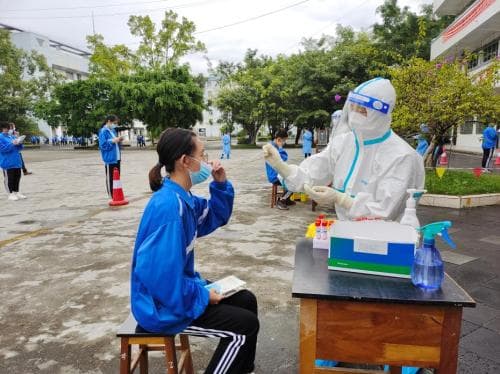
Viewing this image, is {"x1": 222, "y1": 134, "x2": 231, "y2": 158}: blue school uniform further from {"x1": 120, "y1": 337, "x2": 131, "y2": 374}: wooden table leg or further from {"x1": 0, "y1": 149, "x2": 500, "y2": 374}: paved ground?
{"x1": 120, "y1": 337, "x2": 131, "y2": 374}: wooden table leg

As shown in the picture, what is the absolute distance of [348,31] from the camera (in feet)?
97.0

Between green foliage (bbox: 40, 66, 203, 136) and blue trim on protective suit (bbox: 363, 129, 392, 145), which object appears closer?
blue trim on protective suit (bbox: 363, 129, 392, 145)

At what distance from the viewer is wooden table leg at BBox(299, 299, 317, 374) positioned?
170 cm

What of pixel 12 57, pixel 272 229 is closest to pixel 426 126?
pixel 272 229

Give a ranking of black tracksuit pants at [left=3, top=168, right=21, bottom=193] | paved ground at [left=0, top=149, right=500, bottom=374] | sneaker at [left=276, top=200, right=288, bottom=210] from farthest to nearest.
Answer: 1. black tracksuit pants at [left=3, top=168, right=21, bottom=193]
2. sneaker at [left=276, top=200, right=288, bottom=210]
3. paved ground at [left=0, top=149, right=500, bottom=374]

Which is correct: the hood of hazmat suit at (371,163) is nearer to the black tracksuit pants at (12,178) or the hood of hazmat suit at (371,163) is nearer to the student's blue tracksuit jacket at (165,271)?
the student's blue tracksuit jacket at (165,271)

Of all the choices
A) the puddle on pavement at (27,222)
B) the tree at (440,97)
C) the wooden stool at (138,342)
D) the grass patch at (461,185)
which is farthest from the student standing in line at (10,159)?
the grass patch at (461,185)

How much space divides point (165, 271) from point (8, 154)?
8.58 metres

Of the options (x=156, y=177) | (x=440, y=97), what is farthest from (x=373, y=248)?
(x=440, y=97)

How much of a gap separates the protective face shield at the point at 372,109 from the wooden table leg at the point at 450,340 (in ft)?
3.74

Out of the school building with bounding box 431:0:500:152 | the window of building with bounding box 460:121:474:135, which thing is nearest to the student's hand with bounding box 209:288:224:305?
the school building with bounding box 431:0:500:152

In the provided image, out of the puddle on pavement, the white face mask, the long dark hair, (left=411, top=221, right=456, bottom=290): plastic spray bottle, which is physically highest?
the white face mask

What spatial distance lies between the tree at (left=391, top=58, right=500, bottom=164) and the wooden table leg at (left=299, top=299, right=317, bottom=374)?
7.35 metres

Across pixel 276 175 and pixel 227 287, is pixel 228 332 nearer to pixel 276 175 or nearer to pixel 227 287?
pixel 227 287
